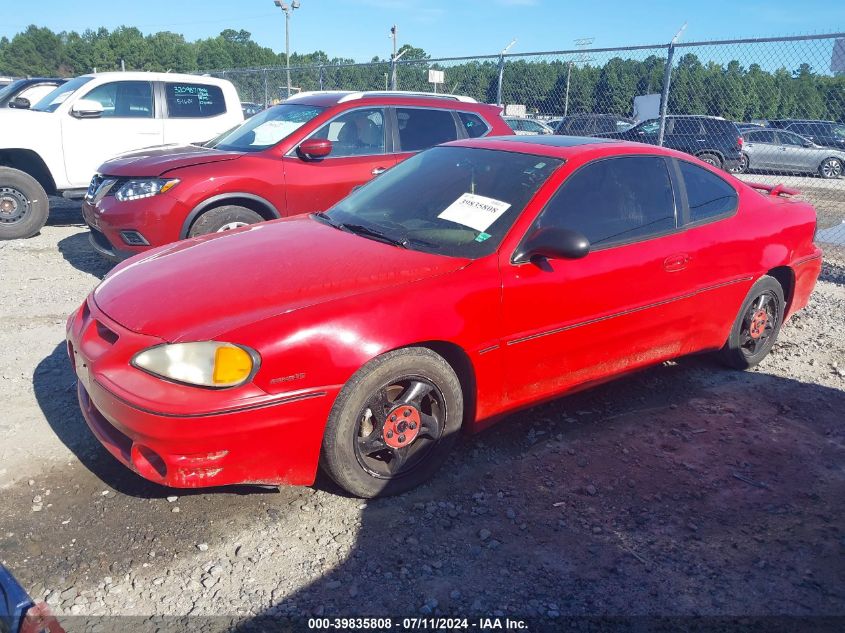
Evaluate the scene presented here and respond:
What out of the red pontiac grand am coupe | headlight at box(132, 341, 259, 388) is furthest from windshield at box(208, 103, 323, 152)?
headlight at box(132, 341, 259, 388)

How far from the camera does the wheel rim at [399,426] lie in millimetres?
3049

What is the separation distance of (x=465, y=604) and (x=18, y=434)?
8.35ft

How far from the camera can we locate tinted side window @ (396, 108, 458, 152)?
692 cm

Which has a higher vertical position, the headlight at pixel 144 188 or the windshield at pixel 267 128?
the windshield at pixel 267 128

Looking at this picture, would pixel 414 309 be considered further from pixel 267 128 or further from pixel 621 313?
pixel 267 128

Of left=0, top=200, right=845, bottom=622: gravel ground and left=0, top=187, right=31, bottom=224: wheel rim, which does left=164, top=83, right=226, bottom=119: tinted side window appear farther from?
left=0, top=200, right=845, bottom=622: gravel ground

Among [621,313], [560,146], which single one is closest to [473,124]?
[560,146]

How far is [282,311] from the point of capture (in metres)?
2.83

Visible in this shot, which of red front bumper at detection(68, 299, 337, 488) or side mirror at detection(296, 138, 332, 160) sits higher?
side mirror at detection(296, 138, 332, 160)

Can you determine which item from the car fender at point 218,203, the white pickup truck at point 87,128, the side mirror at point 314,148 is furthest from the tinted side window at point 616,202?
the white pickup truck at point 87,128

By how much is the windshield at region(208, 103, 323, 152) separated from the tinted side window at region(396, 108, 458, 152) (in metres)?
0.84

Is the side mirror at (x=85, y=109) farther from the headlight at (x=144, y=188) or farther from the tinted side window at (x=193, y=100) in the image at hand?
the headlight at (x=144, y=188)

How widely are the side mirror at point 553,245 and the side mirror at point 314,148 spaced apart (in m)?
3.40

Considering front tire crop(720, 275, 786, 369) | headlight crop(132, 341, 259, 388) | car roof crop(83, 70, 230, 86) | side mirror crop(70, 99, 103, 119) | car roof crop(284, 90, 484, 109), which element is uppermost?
car roof crop(83, 70, 230, 86)
